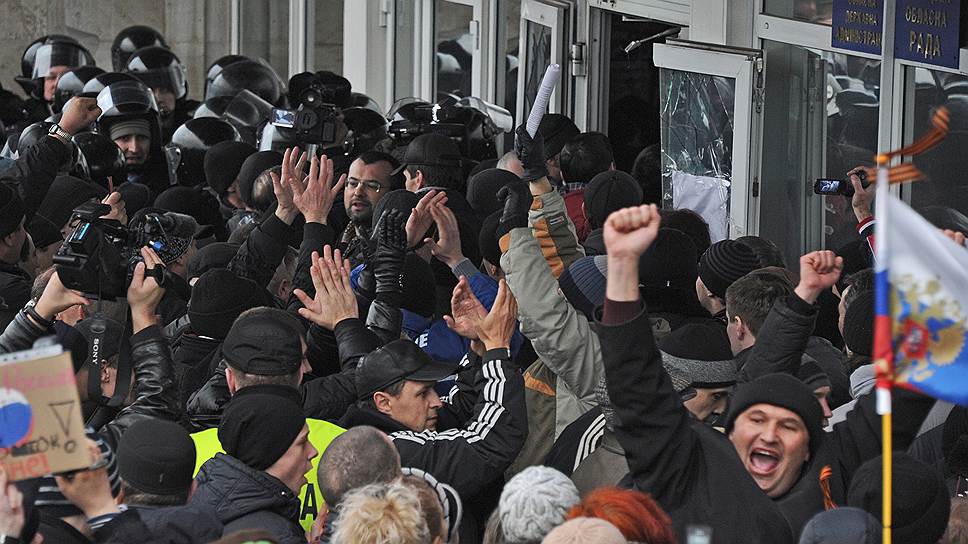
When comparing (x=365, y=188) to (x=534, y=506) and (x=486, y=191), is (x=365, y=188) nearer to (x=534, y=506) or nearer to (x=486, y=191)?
(x=486, y=191)

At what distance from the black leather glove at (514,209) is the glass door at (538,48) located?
553cm

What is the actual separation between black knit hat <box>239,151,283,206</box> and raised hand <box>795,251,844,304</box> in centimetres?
438

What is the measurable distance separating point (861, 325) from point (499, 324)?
1223 millimetres

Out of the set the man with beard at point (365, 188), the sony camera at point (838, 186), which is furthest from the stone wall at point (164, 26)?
the sony camera at point (838, 186)

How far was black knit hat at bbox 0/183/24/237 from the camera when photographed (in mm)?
6523

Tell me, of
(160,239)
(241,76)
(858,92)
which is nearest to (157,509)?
(160,239)

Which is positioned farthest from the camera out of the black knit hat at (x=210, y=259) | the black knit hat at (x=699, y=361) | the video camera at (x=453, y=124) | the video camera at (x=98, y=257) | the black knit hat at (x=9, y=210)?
the video camera at (x=453, y=124)

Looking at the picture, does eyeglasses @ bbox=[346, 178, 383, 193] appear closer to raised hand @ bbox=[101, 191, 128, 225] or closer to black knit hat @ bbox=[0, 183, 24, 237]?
raised hand @ bbox=[101, 191, 128, 225]

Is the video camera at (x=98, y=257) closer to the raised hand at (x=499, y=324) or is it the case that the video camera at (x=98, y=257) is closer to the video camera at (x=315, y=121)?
the raised hand at (x=499, y=324)

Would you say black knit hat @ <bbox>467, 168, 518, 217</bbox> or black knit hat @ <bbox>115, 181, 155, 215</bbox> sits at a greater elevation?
black knit hat @ <bbox>467, 168, 518, 217</bbox>

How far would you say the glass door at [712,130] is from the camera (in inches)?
347

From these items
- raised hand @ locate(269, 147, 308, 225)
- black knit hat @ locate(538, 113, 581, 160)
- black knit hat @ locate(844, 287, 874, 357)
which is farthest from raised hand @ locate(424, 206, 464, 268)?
black knit hat @ locate(538, 113, 581, 160)

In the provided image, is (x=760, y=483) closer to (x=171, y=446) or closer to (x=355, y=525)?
(x=355, y=525)

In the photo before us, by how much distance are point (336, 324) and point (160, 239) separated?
1.28 meters
